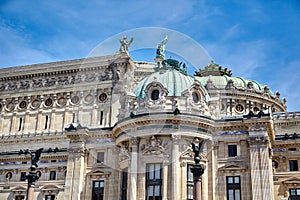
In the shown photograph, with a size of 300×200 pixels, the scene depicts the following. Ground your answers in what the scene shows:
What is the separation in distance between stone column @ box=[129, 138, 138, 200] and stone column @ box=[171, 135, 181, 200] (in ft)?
12.6

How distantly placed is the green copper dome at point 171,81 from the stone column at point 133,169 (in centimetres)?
589

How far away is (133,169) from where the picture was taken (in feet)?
145

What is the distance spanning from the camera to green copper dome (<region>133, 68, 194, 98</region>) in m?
47.7

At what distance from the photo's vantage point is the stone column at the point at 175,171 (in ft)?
138

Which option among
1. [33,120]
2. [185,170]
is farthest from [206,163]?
[33,120]

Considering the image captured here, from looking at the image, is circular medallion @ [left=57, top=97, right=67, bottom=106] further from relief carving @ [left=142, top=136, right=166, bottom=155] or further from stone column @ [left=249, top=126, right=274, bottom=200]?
stone column @ [left=249, top=126, right=274, bottom=200]

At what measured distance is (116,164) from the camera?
47969mm

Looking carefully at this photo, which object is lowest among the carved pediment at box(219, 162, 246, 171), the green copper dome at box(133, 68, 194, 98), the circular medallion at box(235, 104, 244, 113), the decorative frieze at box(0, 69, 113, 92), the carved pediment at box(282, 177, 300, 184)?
the carved pediment at box(282, 177, 300, 184)

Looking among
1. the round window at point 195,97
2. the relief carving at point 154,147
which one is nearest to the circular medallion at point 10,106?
the relief carving at point 154,147

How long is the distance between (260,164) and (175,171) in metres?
8.61

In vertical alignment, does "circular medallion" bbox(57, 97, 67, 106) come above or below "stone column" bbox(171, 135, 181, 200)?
above

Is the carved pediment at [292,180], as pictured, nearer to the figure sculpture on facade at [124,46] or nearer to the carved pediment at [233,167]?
the carved pediment at [233,167]

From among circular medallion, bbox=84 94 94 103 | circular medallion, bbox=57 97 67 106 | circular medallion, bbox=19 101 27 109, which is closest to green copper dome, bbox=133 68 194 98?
circular medallion, bbox=84 94 94 103

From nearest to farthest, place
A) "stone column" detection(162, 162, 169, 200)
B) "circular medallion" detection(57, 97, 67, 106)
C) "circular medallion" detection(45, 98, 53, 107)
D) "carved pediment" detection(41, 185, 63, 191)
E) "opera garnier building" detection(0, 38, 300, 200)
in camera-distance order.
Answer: "stone column" detection(162, 162, 169, 200), "opera garnier building" detection(0, 38, 300, 200), "carved pediment" detection(41, 185, 63, 191), "circular medallion" detection(57, 97, 67, 106), "circular medallion" detection(45, 98, 53, 107)
